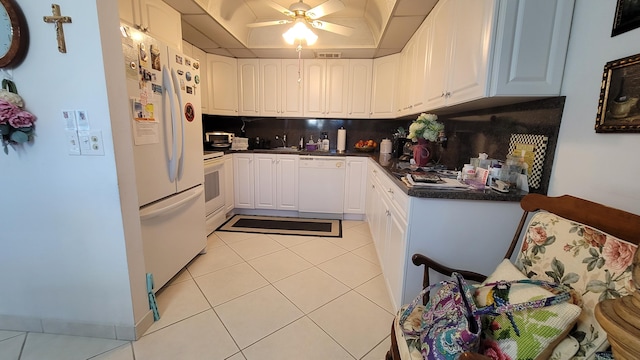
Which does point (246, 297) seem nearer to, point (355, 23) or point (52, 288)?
point (52, 288)

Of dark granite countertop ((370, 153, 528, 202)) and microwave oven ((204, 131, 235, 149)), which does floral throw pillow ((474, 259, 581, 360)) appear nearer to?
dark granite countertop ((370, 153, 528, 202))

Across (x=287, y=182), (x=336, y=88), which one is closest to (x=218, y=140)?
(x=287, y=182)

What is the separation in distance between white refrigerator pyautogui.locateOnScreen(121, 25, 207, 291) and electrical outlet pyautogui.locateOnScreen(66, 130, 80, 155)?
0.25 meters

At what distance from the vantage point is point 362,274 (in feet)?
7.43

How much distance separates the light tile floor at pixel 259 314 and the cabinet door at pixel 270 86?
205 centimetres

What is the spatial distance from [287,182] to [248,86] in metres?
1.51

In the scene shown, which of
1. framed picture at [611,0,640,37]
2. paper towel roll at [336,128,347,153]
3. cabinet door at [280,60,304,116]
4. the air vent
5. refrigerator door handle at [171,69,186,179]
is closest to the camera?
framed picture at [611,0,640,37]

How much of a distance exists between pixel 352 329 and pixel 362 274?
666 mm

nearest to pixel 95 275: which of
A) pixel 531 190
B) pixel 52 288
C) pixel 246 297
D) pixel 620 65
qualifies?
pixel 52 288

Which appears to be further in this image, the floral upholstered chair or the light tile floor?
the light tile floor

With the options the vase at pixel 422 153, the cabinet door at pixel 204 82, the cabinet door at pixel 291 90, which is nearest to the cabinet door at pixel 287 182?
the cabinet door at pixel 291 90

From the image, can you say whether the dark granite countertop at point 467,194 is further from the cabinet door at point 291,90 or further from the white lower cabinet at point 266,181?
the cabinet door at point 291,90

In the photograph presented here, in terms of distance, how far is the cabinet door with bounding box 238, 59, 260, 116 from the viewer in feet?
12.1

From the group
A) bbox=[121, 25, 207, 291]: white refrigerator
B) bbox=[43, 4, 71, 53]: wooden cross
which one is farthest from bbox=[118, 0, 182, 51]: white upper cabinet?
bbox=[43, 4, 71, 53]: wooden cross
